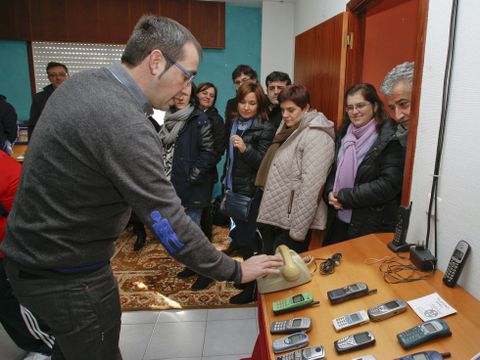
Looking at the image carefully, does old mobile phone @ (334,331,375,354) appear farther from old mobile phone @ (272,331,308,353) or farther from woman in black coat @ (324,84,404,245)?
woman in black coat @ (324,84,404,245)

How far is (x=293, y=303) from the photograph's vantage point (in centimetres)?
111

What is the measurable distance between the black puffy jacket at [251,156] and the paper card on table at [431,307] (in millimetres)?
1455

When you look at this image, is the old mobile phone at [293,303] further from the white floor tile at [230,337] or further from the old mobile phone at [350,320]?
the white floor tile at [230,337]

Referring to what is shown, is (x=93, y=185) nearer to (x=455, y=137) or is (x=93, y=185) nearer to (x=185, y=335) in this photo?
(x=455, y=137)

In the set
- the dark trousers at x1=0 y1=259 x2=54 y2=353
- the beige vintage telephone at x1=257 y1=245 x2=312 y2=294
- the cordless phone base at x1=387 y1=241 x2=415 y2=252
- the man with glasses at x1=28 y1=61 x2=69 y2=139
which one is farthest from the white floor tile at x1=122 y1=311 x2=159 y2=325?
the man with glasses at x1=28 y1=61 x2=69 y2=139

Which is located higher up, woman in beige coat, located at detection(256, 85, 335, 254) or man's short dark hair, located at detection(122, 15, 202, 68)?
man's short dark hair, located at detection(122, 15, 202, 68)

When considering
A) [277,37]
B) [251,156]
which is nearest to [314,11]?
[277,37]

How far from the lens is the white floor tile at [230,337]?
1.97 m

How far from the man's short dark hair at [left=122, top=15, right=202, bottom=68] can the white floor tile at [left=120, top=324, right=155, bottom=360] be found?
160cm

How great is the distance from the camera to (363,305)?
107cm

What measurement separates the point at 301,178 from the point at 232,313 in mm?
1019

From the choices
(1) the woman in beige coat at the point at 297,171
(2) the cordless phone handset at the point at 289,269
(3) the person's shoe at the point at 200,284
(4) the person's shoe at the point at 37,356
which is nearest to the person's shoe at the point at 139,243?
(3) the person's shoe at the point at 200,284

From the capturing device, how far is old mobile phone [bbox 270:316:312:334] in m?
0.99

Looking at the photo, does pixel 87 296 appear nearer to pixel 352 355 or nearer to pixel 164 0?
pixel 352 355
